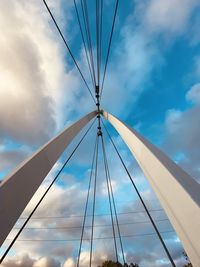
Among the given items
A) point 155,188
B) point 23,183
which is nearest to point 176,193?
point 155,188

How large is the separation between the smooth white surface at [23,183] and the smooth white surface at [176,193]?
2622 mm

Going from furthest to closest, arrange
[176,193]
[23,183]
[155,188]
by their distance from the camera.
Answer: [155,188]
[23,183]
[176,193]

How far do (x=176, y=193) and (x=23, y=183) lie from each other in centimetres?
314

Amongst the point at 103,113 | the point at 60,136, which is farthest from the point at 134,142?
the point at 103,113

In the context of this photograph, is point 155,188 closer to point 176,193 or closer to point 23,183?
point 176,193

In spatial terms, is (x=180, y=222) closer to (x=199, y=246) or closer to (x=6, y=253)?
(x=199, y=246)

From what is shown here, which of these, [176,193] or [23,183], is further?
[23,183]

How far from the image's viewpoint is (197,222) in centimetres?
552

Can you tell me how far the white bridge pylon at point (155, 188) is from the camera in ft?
18.5

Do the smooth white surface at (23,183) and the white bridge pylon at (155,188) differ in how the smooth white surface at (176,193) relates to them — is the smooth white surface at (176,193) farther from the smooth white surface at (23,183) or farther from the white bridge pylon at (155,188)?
the smooth white surface at (23,183)

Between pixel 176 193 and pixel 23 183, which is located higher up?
pixel 23 183

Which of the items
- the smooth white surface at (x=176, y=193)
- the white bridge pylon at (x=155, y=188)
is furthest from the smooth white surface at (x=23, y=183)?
the smooth white surface at (x=176, y=193)

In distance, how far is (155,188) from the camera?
7730mm

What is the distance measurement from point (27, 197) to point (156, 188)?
299cm
